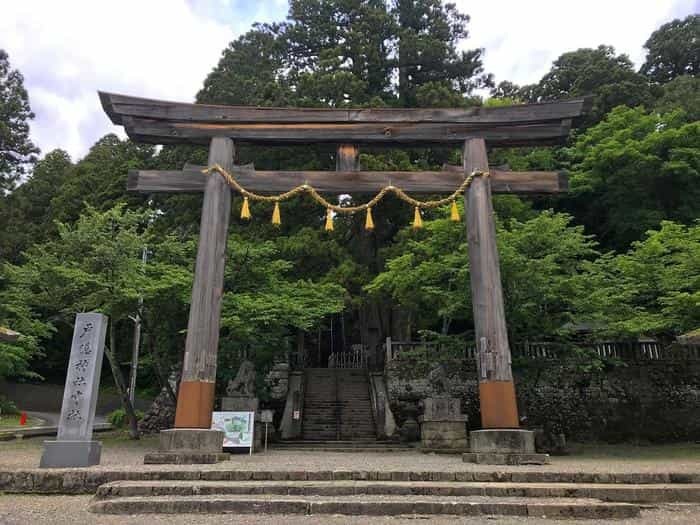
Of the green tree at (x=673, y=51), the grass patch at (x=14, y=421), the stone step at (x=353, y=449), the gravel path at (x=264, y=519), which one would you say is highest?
the green tree at (x=673, y=51)

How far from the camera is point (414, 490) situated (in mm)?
5875

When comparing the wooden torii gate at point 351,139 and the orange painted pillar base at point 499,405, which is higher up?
the wooden torii gate at point 351,139

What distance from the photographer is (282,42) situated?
23891 mm

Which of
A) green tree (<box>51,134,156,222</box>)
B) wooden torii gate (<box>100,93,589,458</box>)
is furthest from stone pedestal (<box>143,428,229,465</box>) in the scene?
green tree (<box>51,134,156,222</box>)

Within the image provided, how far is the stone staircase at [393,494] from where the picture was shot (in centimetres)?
531

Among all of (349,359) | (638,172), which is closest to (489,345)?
(638,172)

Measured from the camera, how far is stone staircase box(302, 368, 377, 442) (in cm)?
1628

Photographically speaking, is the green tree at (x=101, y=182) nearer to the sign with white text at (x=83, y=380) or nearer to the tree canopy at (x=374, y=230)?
the tree canopy at (x=374, y=230)

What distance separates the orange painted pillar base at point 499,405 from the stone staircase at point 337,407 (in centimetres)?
744

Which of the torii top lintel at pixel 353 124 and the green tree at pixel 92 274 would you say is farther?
the green tree at pixel 92 274

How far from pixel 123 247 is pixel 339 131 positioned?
6.75 metres

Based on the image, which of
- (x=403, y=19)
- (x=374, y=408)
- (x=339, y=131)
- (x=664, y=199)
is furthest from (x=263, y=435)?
(x=403, y=19)

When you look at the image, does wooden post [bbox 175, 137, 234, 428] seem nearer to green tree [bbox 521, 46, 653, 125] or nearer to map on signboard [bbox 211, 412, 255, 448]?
map on signboard [bbox 211, 412, 255, 448]

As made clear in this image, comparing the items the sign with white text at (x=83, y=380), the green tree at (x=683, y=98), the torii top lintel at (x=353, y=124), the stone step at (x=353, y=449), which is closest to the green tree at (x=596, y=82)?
the green tree at (x=683, y=98)
